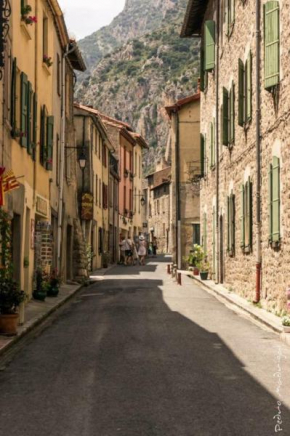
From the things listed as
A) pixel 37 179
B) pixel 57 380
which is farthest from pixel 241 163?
pixel 57 380

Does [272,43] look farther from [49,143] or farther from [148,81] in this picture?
[148,81]

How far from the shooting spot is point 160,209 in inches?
3344

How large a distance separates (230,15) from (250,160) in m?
5.53

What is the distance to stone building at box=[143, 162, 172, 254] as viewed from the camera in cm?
8106

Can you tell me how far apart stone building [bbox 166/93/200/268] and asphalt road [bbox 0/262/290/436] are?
24118 mm

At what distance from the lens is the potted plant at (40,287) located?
64.2 ft

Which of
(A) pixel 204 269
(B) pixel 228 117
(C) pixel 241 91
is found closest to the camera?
(C) pixel 241 91

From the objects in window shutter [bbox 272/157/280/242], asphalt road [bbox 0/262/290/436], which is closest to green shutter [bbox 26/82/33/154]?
asphalt road [bbox 0/262/290/436]

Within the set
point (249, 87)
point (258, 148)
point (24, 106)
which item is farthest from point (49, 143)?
point (258, 148)

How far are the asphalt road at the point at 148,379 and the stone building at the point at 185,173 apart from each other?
24.1 meters

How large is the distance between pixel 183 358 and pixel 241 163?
11558mm

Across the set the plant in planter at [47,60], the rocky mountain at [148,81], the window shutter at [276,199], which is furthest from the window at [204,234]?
the rocky mountain at [148,81]

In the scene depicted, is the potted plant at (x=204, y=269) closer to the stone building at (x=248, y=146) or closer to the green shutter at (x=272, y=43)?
the stone building at (x=248, y=146)

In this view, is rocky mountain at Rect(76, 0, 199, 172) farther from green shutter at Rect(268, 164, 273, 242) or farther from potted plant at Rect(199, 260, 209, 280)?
green shutter at Rect(268, 164, 273, 242)
